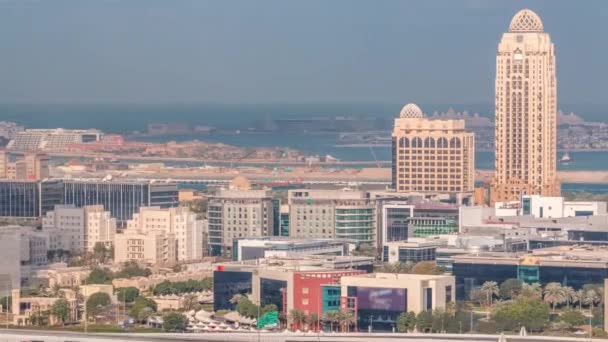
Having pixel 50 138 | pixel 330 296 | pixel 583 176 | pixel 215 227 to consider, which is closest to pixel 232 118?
pixel 50 138

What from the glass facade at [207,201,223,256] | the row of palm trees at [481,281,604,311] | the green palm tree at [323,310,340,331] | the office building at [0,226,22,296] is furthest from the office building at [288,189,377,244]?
the green palm tree at [323,310,340,331]

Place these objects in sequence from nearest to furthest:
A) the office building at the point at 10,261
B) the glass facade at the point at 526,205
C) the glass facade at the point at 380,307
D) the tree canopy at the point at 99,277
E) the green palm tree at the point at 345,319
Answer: the green palm tree at the point at 345,319
the glass facade at the point at 380,307
the office building at the point at 10,261
the tree canopy at the point at 99,277
the glass facade at the point at 526,205

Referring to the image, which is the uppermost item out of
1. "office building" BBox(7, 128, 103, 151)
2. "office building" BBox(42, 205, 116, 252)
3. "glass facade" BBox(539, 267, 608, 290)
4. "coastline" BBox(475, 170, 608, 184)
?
"office building" BBox(7, 128, 103, 151)

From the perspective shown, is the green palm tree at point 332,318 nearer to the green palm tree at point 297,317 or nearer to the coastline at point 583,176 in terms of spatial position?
the green palm tree at point 297,317

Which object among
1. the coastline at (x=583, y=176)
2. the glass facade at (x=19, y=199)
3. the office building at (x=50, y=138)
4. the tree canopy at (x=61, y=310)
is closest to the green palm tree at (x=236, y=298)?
the tree canopy at (x=61, y=310)

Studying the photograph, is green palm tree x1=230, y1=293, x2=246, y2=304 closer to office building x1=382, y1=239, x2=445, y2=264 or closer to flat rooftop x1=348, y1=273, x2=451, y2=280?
flat rooftop x1=348, y1=273, x2=451, y2=280

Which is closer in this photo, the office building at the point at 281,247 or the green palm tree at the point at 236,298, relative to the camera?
the green palm tree at the point at 236,298

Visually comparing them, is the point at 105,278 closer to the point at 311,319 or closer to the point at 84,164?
the point at 311,319

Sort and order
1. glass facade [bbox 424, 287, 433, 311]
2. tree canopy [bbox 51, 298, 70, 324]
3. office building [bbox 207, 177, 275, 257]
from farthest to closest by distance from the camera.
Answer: office building [bbox 207, 177, 275, 257] → tree canopy [bbox 51, 298, 70, 324] → glass facade [bbox 424, 287, 433, 311]
